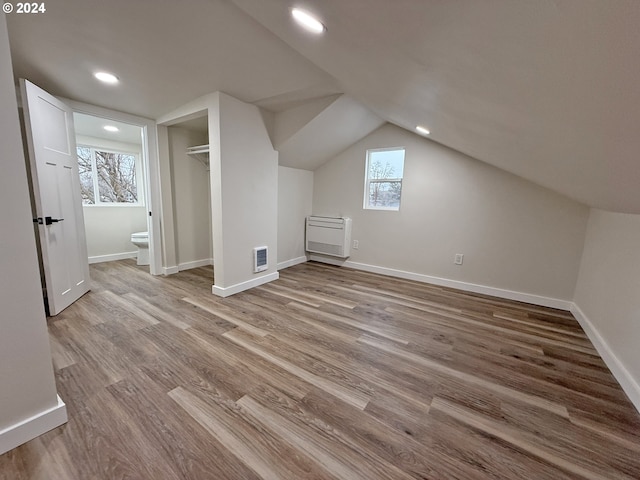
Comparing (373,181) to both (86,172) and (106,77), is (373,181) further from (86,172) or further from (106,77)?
(86,172)

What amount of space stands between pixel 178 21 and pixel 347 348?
2420mm

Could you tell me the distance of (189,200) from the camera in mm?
3830

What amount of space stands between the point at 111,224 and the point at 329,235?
12.4ft

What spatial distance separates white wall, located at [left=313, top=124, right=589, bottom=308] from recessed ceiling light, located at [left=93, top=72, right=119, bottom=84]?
2.81m

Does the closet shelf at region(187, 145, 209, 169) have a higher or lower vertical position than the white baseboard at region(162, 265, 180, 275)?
higher

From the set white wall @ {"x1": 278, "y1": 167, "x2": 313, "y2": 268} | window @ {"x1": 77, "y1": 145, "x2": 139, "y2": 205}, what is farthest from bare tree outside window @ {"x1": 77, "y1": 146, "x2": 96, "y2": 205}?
white wall @ {"x1": 278, "y1": 167, "x2": 313, "y2": 268}

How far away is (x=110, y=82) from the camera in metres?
2.27

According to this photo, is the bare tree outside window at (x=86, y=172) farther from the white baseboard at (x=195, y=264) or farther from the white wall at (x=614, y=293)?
the white wall at (x=614, y=293)

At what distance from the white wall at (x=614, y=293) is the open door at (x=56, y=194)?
4420mm

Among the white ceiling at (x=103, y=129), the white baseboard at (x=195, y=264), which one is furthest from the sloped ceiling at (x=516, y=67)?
the white baseboard at (x=195, y=264)

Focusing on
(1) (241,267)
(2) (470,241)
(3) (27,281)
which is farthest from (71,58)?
(2) (470,241)

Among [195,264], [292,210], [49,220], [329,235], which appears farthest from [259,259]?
[49,220]

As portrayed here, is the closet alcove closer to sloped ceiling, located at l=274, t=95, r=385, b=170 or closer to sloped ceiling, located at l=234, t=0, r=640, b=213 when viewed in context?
sloped ceiling, located at l=274, t=95, r=385, b=170

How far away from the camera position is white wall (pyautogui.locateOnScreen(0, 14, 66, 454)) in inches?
40.4
